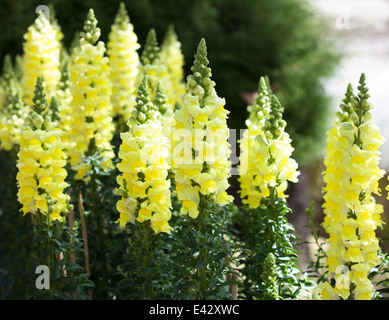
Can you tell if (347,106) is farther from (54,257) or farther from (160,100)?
(54,257)

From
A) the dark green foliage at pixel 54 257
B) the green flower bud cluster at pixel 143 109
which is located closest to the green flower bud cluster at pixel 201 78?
the green flower bud cluster at pixel 143 109

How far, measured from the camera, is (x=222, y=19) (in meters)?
9.45

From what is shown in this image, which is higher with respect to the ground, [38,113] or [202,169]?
[38,113]

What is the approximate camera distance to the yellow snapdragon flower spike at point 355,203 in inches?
110

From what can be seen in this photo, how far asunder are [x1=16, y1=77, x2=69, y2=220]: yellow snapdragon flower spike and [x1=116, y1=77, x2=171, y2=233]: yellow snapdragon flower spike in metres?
0.41

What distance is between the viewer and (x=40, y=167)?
121 inches

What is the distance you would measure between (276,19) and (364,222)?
6437 mm

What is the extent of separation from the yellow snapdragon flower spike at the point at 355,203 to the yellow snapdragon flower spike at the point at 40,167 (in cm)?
162

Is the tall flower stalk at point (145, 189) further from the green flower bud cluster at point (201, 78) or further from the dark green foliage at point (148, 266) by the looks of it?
the green flower bud cluster at point (201, 78)

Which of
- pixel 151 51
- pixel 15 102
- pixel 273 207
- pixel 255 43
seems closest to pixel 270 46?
pixel 255 43

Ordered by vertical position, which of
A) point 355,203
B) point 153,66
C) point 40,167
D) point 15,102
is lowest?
point 355,203

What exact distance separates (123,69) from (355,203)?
2.62 m
